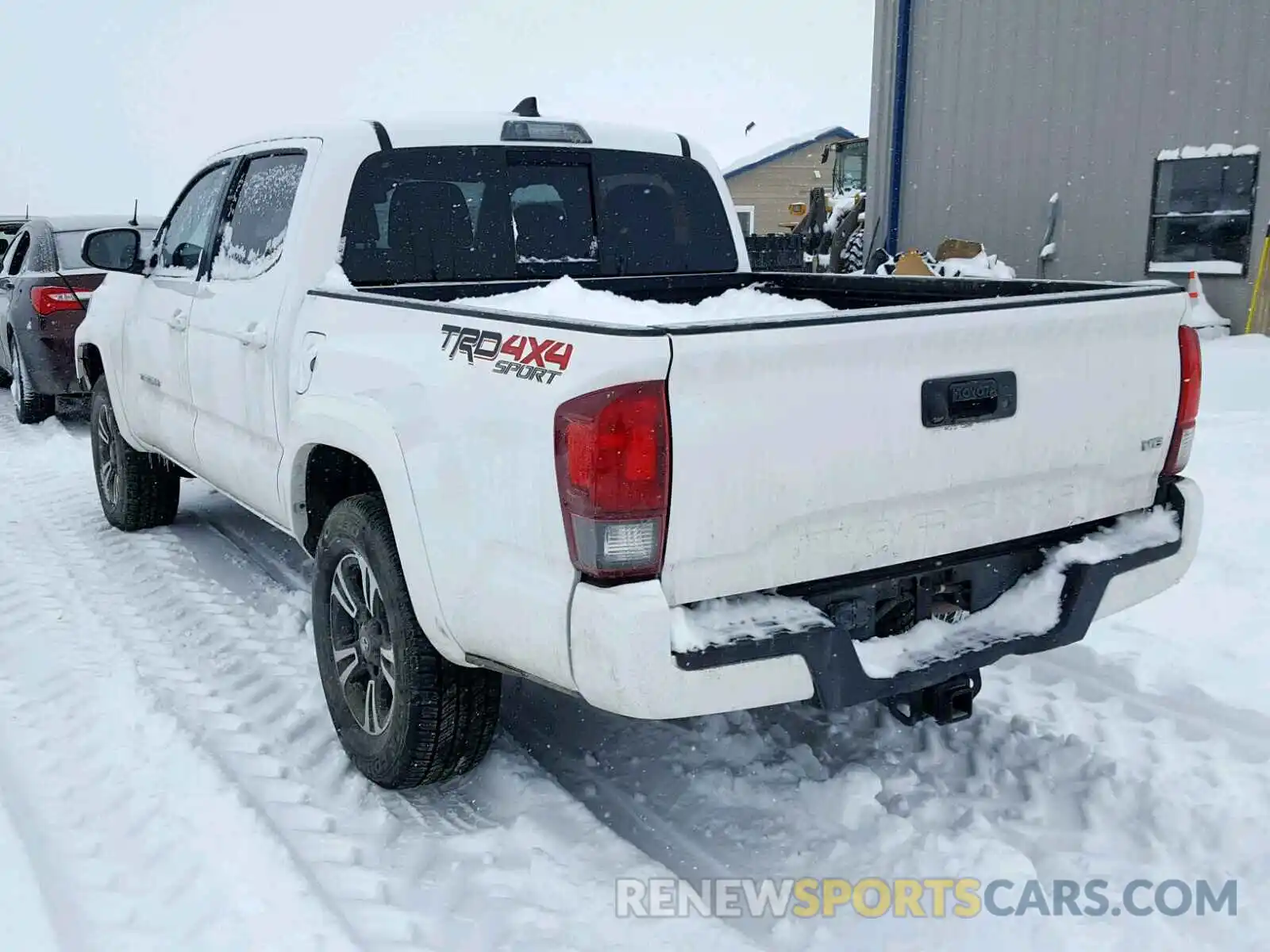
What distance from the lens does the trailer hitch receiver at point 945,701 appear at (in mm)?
3109

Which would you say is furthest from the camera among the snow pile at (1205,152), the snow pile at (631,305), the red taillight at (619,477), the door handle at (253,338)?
the snow pile at (1205,152)

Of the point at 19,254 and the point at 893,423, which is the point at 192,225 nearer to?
the point at 893,423

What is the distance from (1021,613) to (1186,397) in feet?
2.79

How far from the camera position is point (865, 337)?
2.63 metres

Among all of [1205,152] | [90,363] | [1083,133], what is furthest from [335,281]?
[1083,133]

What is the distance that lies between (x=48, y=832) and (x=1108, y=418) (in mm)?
3176

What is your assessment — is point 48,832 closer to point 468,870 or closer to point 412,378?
point 468,870

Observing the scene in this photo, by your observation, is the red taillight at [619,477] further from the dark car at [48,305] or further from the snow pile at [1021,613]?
the dark car at [48,305]

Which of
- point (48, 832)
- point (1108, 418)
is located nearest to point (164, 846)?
point (48, 832)

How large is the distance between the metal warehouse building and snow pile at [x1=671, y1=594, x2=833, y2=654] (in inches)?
412

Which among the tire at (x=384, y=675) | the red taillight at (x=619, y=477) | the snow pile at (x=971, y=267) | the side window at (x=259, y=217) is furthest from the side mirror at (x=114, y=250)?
the snow pile at (x=971, y=267)

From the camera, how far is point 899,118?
1510cm

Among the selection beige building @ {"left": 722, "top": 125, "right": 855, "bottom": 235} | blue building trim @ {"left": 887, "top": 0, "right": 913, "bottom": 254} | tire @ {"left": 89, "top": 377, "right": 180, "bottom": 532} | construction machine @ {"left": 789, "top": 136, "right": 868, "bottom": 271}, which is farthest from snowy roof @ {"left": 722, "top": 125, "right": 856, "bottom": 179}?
tire @ {"left": 89, "top": 377, "right": 180, "bottom": 532}

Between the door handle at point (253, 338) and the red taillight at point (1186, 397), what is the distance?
118 inches
